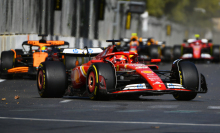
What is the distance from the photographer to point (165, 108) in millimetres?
9625

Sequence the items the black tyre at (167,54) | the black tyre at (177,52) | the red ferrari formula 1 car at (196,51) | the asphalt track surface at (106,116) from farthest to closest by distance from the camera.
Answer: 1. the black tyre at (177,52)
2. the black tyre at (167,54)
3. the red ferrari formula 1 car at (196,51)
4. the asphalt track surface at (106,116)

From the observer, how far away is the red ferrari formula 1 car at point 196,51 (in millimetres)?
35750

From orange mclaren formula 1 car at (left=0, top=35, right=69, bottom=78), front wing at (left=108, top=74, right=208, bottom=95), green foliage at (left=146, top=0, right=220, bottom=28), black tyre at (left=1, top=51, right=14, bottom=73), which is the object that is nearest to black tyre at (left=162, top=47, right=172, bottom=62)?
orange mclaren formula 1 car at (left=0, top=35, right=69, bottom=78)

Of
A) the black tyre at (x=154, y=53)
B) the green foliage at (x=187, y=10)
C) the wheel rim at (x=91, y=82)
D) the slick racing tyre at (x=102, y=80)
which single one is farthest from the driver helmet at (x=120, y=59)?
the green foliage at (x=187, y=10)

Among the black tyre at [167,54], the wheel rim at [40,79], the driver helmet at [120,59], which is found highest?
the driver helmet at [120,59]

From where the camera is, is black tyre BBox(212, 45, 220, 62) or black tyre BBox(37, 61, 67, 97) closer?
black tyre BBox(37, 61, 67, 97)

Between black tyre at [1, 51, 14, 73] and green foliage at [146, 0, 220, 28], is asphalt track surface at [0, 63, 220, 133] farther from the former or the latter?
green foliage at [146, 0, 220, 28]

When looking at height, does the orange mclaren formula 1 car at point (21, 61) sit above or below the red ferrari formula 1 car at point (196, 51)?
above

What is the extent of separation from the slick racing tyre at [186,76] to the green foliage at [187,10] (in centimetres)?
8365

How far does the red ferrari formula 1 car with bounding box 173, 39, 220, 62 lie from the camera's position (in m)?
35.8

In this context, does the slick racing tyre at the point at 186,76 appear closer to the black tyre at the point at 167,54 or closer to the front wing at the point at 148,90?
the front wing at the point at 148,90

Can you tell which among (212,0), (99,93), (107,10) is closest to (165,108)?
(99,93)

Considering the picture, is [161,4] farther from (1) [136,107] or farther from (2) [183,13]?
(1) [136,107]

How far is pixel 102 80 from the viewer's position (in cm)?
1054
